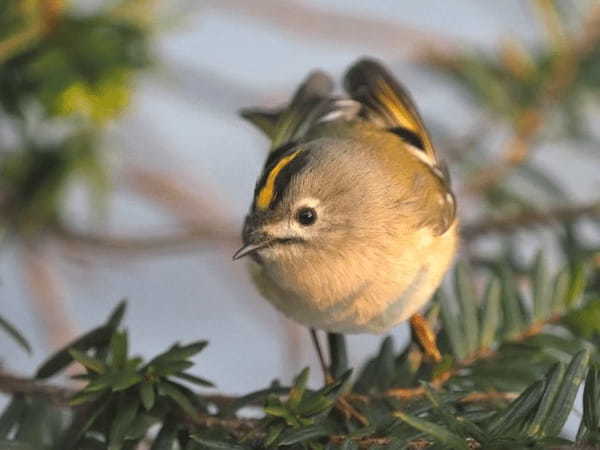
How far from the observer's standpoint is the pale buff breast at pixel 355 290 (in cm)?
84

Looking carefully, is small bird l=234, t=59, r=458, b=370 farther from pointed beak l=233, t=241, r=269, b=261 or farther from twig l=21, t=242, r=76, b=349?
twig l=21, t=242, r=76, b=349

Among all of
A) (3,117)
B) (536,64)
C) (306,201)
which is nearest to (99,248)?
(3,117)

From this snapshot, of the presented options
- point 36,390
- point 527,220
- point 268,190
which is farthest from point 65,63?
point 527,220

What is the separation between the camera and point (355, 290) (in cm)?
85

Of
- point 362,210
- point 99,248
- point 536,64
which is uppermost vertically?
point 536,64

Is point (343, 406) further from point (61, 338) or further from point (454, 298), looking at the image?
point (61, 338)

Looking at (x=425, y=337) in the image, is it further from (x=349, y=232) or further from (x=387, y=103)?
(x=387, y=103)

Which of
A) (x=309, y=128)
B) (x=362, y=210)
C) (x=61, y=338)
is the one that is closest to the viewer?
(x=362, y=210)

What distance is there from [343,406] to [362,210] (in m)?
0.27

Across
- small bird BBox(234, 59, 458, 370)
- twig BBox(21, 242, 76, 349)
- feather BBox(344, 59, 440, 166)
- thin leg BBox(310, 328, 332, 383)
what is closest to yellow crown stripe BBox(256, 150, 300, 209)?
small bird BBox(234, 59, 458, 370)

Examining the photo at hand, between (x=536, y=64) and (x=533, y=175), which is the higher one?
(x=536, y=64)

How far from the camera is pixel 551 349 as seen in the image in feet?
2.50

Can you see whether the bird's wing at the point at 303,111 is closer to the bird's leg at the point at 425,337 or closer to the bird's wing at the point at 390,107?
the bird's wing at the point at 390,107

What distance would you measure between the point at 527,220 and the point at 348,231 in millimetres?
279
